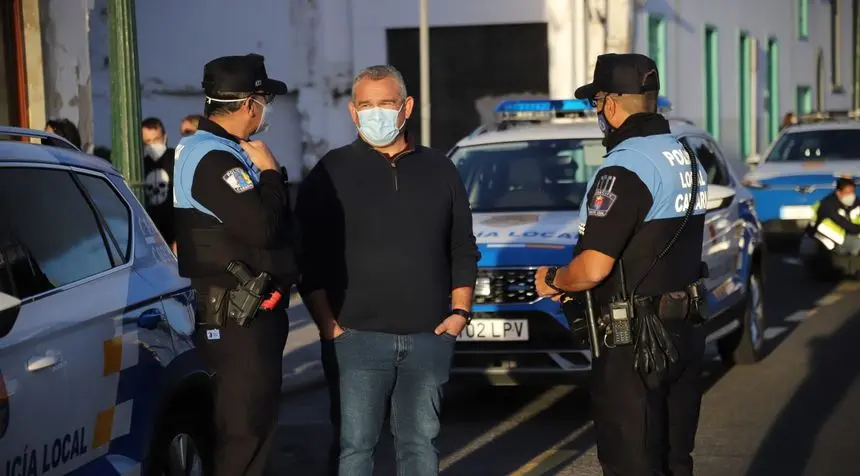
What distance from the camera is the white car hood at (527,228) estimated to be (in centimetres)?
827

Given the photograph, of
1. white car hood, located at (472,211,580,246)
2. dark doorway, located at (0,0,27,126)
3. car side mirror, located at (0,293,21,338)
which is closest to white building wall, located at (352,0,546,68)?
Result: dark doorway, located at (0,0,27,126)

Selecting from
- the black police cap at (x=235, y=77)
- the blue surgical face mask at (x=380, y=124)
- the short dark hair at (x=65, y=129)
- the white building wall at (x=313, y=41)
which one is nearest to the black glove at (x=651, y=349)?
the blue surgical face mask at (x=380, y=124)

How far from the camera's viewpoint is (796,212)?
A: 18234 millimetres

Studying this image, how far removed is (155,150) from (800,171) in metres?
9.72

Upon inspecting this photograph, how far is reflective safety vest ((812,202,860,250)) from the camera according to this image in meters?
15.2

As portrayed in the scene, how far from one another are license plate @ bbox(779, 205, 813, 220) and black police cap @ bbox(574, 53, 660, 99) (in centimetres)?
1367

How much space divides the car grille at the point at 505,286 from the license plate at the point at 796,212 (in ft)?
35.2

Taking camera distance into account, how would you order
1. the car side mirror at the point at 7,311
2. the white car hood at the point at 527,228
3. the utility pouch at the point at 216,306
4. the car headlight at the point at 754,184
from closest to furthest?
the car side mirror at the point at 7,311 < the utility pouch at the point at 216,306 < the white car hood at the point at 527,228 < the car headlight at the point at 754,184

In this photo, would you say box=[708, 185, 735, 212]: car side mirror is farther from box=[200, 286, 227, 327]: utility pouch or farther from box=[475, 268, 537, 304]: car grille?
box=[200, 286, 227, 327]: utility pouch

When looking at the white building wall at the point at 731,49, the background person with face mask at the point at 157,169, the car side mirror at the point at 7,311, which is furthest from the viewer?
the white building wall at the point at 731,49

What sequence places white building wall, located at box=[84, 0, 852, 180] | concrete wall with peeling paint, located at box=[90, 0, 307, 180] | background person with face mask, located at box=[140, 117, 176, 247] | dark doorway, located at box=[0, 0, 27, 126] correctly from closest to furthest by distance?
background person with face mask, located at box=[140, 117, 176, 247] < dark doorway, located at box=[0, 0, 27, 126] < white building wall, located at box=[84, 0, 852, 180] < concrete wall with peeling paint, located at box=[90, 0, 307, 180]

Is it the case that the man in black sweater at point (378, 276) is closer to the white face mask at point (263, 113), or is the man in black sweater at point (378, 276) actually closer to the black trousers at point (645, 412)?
the white face mask at point (263, 113)

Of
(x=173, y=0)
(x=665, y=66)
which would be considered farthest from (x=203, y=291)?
(x=665, y=66)

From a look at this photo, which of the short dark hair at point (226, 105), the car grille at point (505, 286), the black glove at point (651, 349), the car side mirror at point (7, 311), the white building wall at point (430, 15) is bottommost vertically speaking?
the car grille at point (505, 286)
